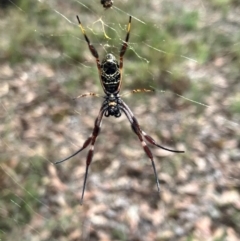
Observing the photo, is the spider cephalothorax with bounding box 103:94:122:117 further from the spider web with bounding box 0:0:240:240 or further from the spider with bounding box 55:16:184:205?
the spider web with bounding box 0:0:240:240

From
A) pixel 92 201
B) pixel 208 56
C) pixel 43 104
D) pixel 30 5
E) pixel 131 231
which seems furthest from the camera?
pixel 30 5

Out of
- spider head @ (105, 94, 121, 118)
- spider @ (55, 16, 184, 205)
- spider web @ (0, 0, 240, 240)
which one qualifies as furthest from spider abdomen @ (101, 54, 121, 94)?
spider web @ (0, 0, 240, 240)

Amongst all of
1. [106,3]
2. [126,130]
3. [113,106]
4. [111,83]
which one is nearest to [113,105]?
[113,106]

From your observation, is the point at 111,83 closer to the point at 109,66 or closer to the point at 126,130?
the point at 109,66

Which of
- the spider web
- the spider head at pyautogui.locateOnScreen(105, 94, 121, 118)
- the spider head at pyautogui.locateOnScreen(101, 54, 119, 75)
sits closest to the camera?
the spider head at pyautogui.locateOnScreen(101, 54, 119, 75)

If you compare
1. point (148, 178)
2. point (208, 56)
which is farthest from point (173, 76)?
point (148, 178)

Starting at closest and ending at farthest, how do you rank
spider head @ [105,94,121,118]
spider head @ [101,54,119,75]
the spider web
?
spider head @ [101,54,119,75] → spider head @ [105,94,121,118] → the spider web

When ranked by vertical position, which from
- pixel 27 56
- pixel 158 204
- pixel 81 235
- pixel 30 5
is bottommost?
Answer: pixel 81 235

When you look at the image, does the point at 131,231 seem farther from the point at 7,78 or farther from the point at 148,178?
the point at 7,78
